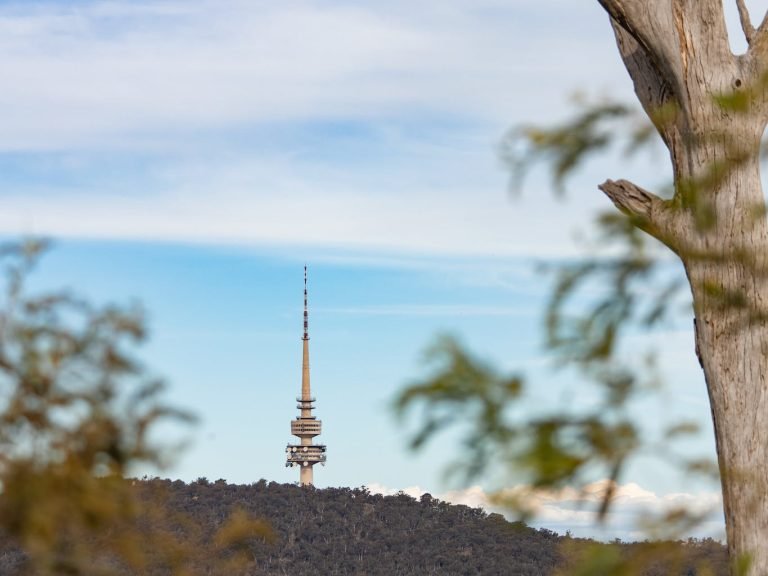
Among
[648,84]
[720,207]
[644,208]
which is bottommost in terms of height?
[720,207]

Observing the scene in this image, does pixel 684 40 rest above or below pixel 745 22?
below

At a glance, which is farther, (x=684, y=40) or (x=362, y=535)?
(x=362, y=535)

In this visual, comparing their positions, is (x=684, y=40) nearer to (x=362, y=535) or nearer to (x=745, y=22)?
(x=745, y=22)

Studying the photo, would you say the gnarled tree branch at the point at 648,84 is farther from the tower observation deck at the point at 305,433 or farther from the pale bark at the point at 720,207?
the tower observation deck at the point at 305,433

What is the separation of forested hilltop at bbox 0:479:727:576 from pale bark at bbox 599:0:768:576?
1784cm

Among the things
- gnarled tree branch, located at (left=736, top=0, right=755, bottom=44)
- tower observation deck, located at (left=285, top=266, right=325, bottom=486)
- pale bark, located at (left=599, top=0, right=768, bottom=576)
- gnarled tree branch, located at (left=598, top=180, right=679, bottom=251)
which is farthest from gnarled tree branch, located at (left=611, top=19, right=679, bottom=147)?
tower observation deck, located at (left=285, top=266, right=325, bottom=486)

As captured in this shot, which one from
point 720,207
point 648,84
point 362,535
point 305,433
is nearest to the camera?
point 720,207

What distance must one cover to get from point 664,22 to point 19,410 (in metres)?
5.53

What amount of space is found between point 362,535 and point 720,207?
22.2 meters

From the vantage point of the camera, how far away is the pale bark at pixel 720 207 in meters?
7.93

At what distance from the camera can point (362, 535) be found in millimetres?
29078

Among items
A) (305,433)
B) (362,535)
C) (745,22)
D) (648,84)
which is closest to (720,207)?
(648,84)

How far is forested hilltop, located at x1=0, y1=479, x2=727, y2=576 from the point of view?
2673 centimetres

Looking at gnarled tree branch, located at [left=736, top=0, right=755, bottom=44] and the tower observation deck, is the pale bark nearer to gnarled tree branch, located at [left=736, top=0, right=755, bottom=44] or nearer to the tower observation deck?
gnarled tree branch, located at [left=736, top=0, right=755, bottom=44]
